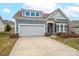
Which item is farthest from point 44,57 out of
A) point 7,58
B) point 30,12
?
point 30,12

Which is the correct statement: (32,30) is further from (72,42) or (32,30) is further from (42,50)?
(42,50)

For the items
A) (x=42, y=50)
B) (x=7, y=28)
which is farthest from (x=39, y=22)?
(x=42, y=50)

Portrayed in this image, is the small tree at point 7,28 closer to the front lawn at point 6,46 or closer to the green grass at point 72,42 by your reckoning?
the front lawn at point 6,46

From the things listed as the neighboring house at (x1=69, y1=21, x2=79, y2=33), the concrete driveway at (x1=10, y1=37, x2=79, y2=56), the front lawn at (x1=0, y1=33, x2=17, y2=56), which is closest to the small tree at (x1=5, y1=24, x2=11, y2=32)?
the neighboring house at (x1=69, y1=21, x2=79, y2=33)

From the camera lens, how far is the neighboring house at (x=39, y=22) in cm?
2780

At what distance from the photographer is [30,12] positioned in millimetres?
29156

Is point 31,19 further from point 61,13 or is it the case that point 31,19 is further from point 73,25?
point 73,25

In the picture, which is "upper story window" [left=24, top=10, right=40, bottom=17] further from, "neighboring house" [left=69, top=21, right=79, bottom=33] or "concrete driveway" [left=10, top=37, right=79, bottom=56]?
"concrete driveway" [left=10, top=37, right=79, bottom=56]

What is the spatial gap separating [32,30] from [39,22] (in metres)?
1.77

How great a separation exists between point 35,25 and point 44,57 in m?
16.7

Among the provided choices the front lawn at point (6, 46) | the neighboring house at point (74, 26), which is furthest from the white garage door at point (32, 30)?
the front lawn at point (6, 46)

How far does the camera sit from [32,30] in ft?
92.5

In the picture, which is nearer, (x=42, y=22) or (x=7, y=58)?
(x=7, y=58)

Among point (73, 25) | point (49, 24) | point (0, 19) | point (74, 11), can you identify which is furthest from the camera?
point (0, 19)
